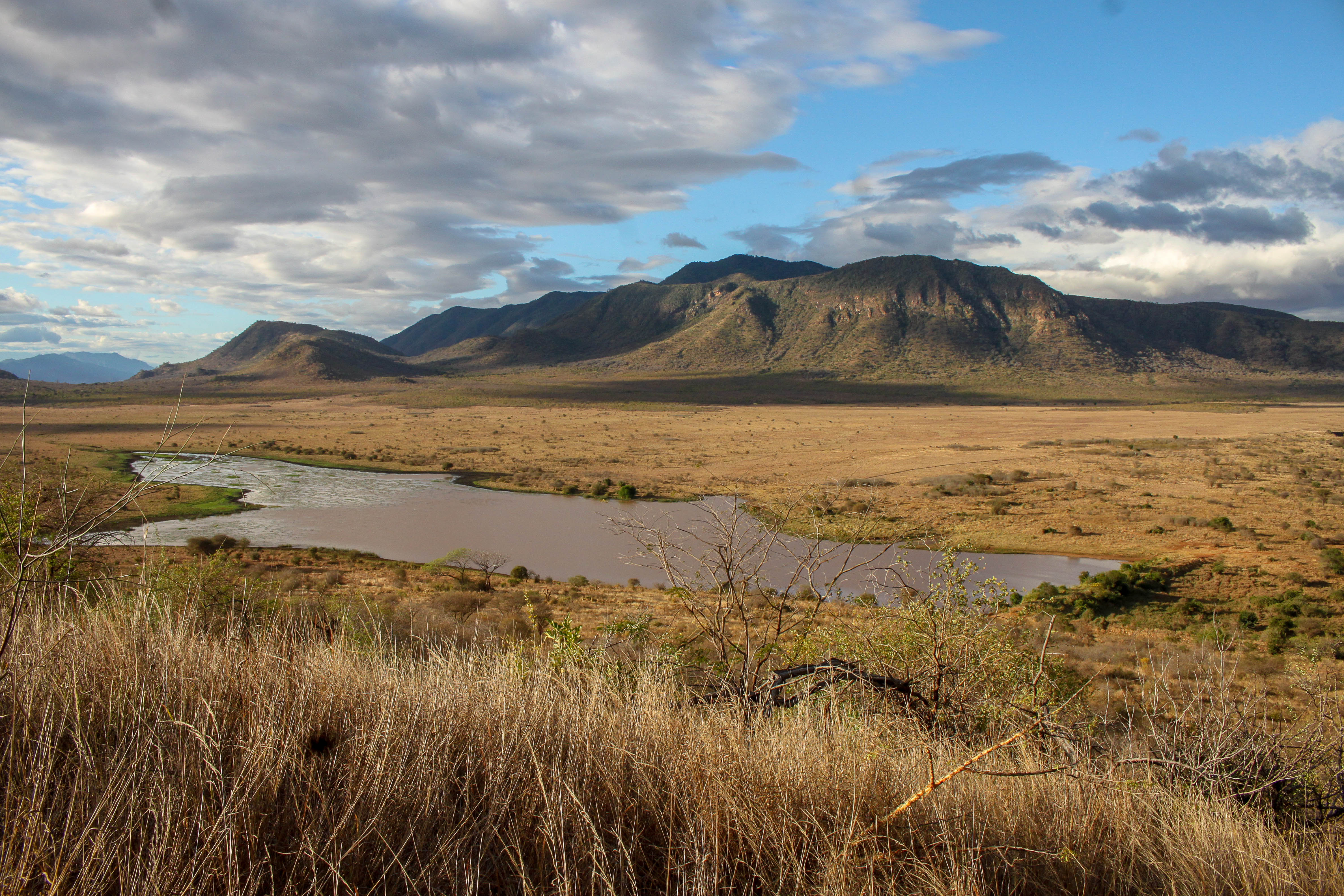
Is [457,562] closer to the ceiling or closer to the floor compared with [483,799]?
closer to the floor

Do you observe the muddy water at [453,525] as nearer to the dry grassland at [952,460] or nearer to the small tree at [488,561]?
the small tree at [488,561]

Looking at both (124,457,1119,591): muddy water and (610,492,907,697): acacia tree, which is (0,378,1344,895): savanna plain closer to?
(610,492,907,697): acacia tree

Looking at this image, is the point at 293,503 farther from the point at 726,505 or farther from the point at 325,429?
the point at 325,429

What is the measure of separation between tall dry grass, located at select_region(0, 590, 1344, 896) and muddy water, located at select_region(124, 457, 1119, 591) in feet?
62.4

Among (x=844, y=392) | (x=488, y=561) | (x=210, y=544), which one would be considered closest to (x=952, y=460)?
Answer: (x=488, y=561)

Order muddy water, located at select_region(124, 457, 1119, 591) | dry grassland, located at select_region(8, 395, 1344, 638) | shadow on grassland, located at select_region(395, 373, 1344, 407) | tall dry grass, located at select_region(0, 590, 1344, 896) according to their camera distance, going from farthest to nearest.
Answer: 1. shadow on grassland, located at select_region(395, 373, 1344, 407)
2. muddy water, located at select_region(124, 457, 1119, 591)
3. dry grassland, located at select_region(8, 395, 1344, 638)
4. tall dry grass, located at select_region(0, 590, 1344, 896)

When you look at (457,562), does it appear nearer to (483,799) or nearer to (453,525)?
(453,525)

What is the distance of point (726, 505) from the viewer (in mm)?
35188

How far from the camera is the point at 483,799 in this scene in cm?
356

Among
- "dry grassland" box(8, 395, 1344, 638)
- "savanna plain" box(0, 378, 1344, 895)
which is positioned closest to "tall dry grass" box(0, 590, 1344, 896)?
"savanna plain" box(0, 378, 1344, 895)

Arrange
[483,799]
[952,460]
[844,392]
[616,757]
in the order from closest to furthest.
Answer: [483,799]
[616,757]
[952,460]
[844,392]

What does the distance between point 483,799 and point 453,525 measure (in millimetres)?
37299

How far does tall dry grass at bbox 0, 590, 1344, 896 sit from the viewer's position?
2859mm

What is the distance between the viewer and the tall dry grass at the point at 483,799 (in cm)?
286
